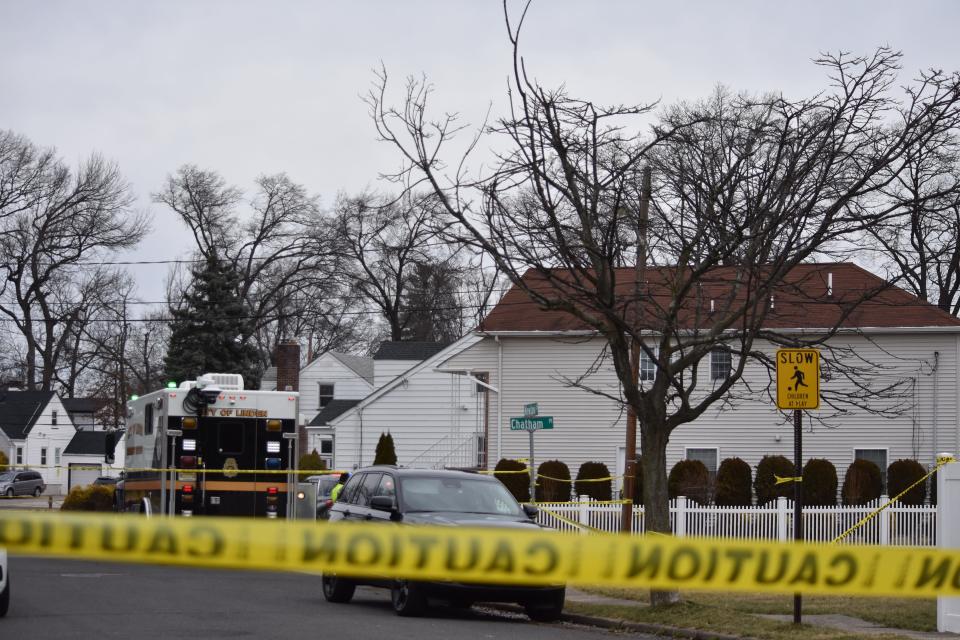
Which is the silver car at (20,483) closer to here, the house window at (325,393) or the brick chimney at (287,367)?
the house window at (325,393)

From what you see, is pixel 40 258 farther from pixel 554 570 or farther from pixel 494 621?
pixel 554 570

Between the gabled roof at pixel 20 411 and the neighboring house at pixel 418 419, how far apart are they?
38098 millimetres

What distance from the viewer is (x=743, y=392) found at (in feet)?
112

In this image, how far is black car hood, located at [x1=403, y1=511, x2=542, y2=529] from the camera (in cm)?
1402

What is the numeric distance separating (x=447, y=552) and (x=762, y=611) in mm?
9958

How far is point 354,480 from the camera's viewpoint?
16.4 meters

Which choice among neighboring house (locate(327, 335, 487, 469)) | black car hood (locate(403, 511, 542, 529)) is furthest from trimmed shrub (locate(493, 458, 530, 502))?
black car hood (locate(403, 511, 542, 529))

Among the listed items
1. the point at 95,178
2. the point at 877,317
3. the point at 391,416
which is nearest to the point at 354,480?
the point at 877,317

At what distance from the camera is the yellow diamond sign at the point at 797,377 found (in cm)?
1283

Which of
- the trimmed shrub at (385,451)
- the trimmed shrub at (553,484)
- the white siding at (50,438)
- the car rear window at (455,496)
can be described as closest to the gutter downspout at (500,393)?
the trimmed shrub at (553,484)

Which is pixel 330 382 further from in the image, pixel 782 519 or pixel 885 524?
pixel 885 524

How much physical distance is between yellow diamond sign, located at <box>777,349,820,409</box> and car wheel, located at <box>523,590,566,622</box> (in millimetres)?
3402

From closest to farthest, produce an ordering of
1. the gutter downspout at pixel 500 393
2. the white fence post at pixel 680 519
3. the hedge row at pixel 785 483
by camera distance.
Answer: the white fence post at pixel 680 519, the hedge row at pixel 785 483, the gutter downspout at pixel 500 393

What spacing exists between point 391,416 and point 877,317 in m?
17.7
